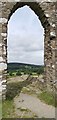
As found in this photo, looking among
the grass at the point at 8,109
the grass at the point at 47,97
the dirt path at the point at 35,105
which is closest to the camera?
the grass at the point at 8,109

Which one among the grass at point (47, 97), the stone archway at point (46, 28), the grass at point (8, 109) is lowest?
the grass at point (47, 97)

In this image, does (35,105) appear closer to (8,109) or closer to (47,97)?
(47,97)

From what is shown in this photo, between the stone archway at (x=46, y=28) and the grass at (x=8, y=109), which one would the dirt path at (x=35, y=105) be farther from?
the stone archway at (x=46, y=28)

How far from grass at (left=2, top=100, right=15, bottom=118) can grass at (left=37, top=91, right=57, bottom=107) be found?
4.54 feet

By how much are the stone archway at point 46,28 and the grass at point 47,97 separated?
0.56 m

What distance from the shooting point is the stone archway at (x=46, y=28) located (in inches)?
490

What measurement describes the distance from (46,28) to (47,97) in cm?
306

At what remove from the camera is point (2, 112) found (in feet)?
35.4

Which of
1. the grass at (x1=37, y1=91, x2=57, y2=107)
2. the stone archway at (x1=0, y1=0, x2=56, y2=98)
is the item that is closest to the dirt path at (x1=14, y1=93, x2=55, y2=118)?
the grass at (x1=37, y1=91, x2=57, y2=107)

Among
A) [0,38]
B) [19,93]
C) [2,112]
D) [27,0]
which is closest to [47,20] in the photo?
[27,0]

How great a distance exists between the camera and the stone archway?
12.5 metres

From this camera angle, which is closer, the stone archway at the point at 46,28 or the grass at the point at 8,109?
the grass at the point at 8,109

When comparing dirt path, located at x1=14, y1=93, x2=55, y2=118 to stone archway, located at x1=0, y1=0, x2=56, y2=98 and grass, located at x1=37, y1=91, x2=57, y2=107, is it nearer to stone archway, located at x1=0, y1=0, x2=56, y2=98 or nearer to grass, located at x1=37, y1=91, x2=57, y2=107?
grass, located at x1=37, y1=91, x2=57, y2=107

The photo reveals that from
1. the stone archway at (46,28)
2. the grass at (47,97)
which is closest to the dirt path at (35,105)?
the grass at (47,97)
